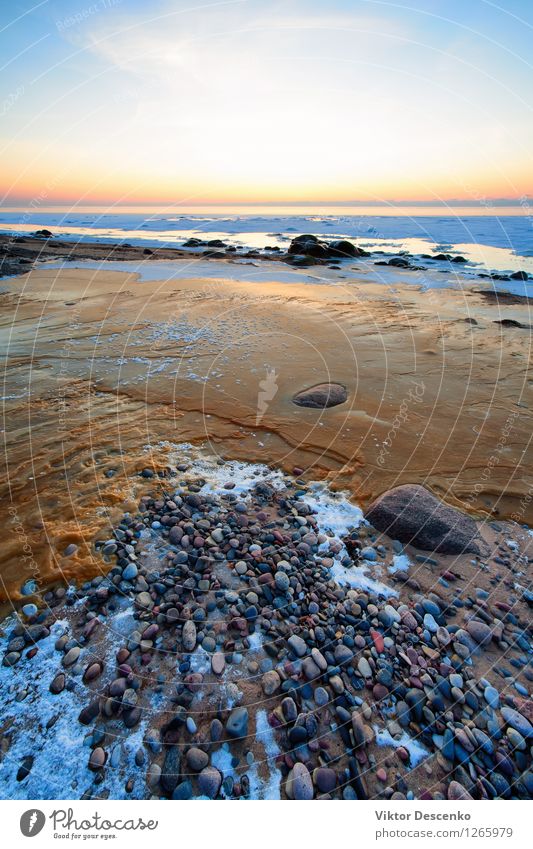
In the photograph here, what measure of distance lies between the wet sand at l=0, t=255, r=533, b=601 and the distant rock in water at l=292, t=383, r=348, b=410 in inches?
8.4

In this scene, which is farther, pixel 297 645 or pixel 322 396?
pixel 322 396

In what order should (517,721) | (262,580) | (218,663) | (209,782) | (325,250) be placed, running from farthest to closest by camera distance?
1. (325,250)
2. (262,580)
3. (218,663)
4. (517,721)
5. (209,782)

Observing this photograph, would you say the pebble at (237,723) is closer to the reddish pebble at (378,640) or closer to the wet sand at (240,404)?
the reddish pebble at (378,640)

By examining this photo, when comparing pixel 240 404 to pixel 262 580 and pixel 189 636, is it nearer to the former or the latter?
pixel 262 580

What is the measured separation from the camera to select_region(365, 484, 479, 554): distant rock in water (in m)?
5.25

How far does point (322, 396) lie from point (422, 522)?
4.01m

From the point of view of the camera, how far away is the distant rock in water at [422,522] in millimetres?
5246

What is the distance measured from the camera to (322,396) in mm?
8789

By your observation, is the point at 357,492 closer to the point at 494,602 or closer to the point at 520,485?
the point at 494,602

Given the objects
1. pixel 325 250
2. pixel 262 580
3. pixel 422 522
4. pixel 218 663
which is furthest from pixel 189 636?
pixel 325 250

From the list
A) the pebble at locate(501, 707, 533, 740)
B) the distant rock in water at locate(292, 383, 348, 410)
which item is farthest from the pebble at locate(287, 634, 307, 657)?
the distant rock in water at locate(292, 383, 348, 410)

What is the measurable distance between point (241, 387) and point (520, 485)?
575 centimetres

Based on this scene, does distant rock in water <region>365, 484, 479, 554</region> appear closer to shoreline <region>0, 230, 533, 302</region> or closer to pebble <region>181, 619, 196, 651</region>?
pebble <region>181, 619, 196, 651</region>
